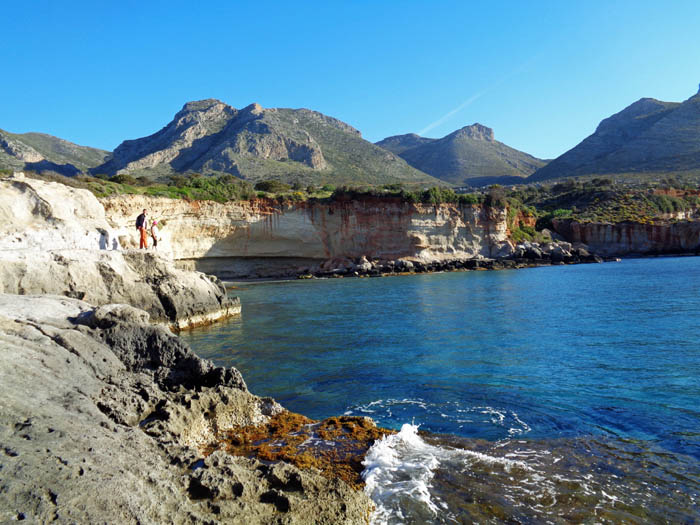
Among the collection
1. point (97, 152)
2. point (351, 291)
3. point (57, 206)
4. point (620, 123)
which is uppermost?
point (620, 123)

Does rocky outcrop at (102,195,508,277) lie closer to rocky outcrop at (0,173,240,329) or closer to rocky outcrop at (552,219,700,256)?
rocky outcrop at (552,219,700,256)

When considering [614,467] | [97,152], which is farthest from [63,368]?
[97,152]

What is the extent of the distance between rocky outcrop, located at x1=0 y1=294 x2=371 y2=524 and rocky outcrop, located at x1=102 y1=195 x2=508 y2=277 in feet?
94.4

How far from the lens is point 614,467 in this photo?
17.2 ft

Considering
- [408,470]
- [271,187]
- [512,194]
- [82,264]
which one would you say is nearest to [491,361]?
[408,470]

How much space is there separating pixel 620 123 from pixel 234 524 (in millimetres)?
114815

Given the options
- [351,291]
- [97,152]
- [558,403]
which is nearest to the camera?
[558,403]

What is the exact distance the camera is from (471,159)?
115750 millimetres

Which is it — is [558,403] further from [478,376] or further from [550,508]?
[550,508]

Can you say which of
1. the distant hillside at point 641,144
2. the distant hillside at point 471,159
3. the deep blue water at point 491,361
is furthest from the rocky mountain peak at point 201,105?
the deep blue water at point 491,361

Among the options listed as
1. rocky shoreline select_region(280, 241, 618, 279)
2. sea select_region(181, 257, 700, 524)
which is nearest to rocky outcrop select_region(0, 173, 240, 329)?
sea select_region(181, 257, 700, 524)

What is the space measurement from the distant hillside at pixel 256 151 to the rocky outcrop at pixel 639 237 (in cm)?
2679

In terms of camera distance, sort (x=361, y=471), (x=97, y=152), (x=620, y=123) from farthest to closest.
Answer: (x=620, y=123)
(x=97, y=152)
(x=361, y=471)

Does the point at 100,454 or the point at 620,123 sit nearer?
the point at 100,454
